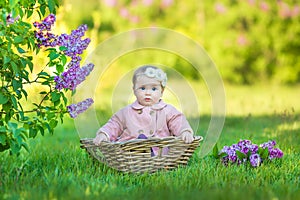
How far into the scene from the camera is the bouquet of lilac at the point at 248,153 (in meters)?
3.35

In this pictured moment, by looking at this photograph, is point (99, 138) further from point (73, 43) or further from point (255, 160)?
point (255, 160)

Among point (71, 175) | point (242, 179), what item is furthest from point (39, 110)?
point (242, 179)

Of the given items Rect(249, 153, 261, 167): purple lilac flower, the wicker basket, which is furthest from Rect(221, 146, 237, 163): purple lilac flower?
the wicker basket

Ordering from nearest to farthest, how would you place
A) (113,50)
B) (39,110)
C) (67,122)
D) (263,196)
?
(263,196), (39,110), (113,50), (67,122)

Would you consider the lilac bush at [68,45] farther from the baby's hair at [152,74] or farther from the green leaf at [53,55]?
the baby's hair at [152,74]

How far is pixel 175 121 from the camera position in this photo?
3344mm

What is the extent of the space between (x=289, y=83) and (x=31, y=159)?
8.10 metres

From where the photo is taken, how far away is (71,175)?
2.82 metres

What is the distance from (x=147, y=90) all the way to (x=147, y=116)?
16 cm

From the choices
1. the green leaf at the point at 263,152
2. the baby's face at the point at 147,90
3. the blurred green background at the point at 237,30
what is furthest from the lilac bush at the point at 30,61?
the blurred green background at the point at 237,30

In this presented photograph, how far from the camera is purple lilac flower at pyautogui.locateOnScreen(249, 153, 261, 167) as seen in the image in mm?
3274

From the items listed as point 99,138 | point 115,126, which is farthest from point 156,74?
point 99,138

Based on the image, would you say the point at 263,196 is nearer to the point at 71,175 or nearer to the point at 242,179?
the point at 242,179

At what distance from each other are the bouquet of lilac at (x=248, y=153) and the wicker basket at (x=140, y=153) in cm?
31
